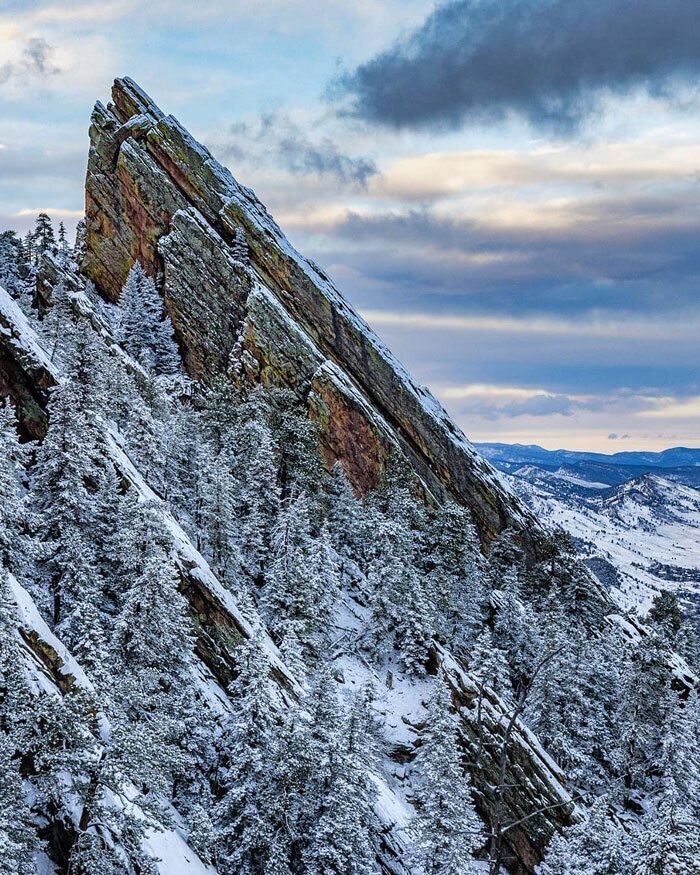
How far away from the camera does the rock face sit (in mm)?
75188

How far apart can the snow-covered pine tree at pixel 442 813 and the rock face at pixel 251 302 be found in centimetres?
4012

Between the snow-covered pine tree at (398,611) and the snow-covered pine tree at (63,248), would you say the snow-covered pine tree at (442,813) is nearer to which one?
the snow-covered pine tree at (398,611)

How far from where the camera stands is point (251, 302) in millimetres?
77562

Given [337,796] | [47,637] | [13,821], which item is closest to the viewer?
[13,821]

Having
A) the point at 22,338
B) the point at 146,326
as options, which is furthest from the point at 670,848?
the point at 146,326

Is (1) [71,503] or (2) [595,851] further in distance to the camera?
(1) [71,503]

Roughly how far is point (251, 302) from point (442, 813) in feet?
198

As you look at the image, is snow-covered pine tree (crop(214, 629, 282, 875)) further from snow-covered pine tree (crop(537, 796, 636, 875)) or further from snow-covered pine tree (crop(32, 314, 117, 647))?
snow-covered pine tree (crop(537, 796, 636, 875))

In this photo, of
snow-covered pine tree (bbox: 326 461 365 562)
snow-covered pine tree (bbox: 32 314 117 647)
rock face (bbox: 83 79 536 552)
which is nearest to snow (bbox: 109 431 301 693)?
snow-covered pine tree (bbox: 32 314 117 647)

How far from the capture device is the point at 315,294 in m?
82.8

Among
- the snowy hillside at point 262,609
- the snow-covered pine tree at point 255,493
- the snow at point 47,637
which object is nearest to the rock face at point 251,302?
the snowy hillside at point 262,609

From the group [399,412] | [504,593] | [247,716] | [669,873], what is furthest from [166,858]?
[399,412]

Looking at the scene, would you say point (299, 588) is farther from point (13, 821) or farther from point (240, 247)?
point (240, 247)

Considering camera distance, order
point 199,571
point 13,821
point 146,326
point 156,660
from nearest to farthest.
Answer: point 13,821
point 156,660
point 199,571
point 146,326
